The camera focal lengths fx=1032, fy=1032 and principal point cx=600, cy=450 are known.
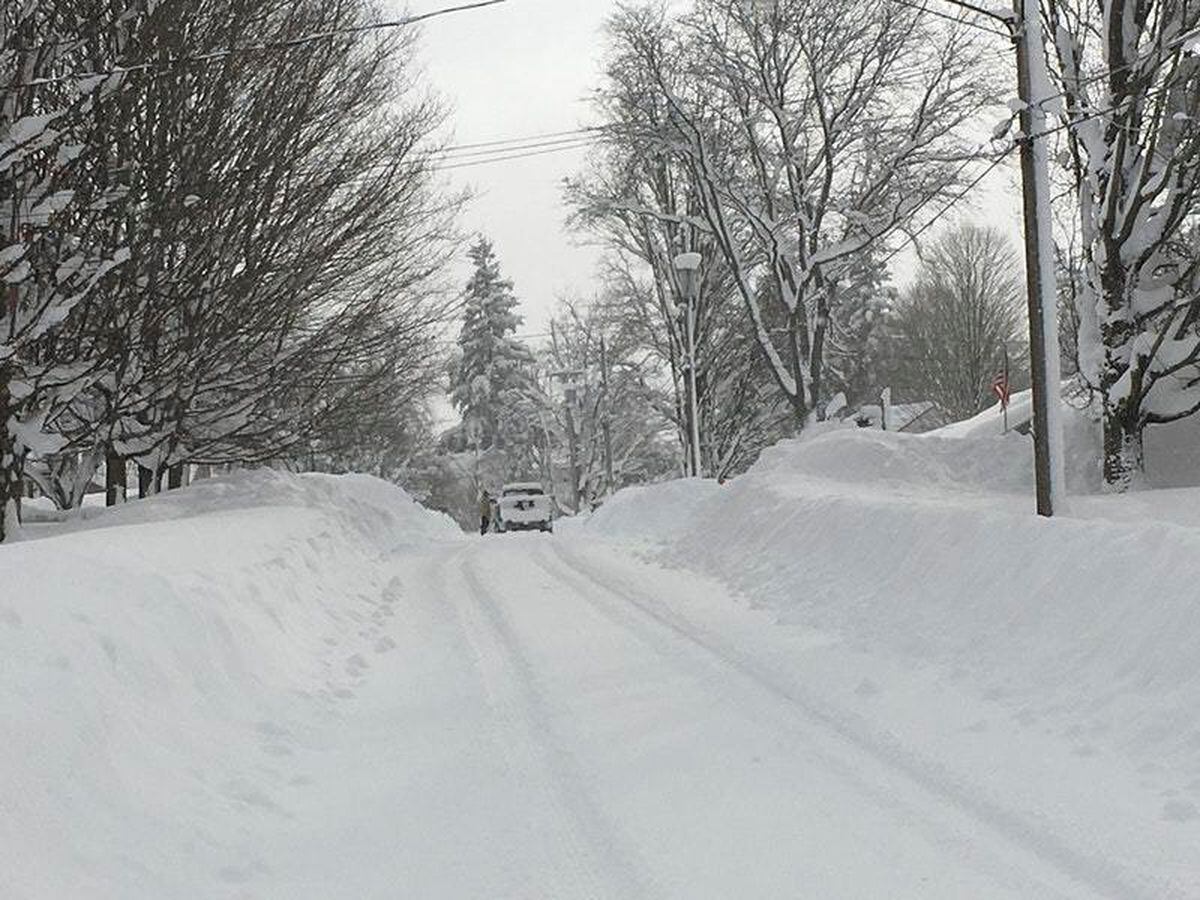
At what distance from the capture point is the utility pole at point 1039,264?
981cm

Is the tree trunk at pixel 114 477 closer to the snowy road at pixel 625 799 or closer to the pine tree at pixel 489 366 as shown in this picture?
the snowy road at pixel 625 799

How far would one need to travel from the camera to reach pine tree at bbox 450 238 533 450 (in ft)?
199

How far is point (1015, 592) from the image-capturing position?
765cm

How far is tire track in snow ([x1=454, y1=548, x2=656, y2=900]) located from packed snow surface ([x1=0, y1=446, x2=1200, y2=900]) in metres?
0.02

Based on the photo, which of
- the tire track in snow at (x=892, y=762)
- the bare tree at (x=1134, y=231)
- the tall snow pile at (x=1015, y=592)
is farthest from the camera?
the bare tree at (x=1134, y=231)

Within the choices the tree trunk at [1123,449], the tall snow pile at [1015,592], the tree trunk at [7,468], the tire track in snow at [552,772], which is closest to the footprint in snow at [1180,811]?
Answer: the tall snow pile at [1015,592]

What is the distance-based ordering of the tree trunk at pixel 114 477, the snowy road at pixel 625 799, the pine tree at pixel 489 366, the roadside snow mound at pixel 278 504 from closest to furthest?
the snowy road at pixel 625 799 < the roadside snow mound at pixel 278 504 < the tree trunk at pixel 114 477 < the pine tree at pixel 489 366

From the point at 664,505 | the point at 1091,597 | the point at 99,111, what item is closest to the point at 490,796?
the point at 1091,597

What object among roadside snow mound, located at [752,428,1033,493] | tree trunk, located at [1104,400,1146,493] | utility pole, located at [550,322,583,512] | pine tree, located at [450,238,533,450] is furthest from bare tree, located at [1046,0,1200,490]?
pine tree, located at [450,238,533,450]

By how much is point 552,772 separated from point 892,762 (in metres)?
1.78

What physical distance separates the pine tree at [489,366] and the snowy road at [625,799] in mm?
52548

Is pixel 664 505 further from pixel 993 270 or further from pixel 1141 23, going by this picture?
pixel 993 270

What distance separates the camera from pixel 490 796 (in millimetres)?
5180

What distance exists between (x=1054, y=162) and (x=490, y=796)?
15249 millimetres
